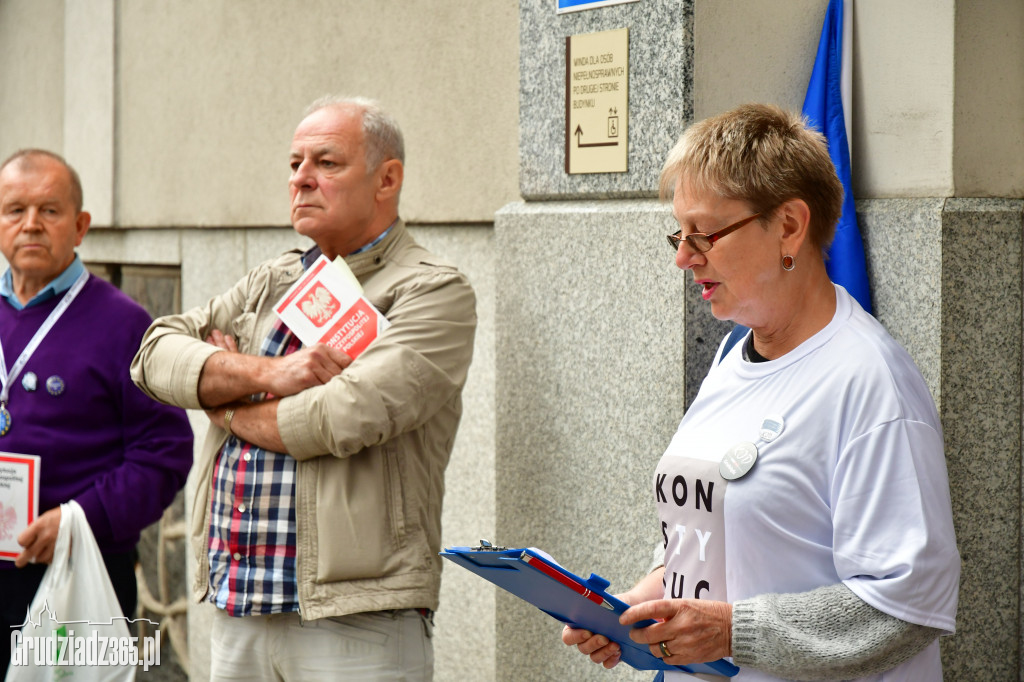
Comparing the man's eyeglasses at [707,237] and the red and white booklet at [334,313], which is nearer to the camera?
the man's eyeglasses at [707,237]

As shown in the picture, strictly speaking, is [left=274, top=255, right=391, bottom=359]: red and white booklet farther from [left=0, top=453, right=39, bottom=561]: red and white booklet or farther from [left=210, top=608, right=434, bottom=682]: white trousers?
[left=0, top=453, right=39, bottom=561]: red and white booklet

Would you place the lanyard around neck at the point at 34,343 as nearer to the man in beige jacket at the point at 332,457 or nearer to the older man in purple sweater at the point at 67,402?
the older man in purple sweater at the point at 67,402

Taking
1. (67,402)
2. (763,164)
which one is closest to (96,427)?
(67,402)

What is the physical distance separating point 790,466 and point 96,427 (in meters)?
2.73

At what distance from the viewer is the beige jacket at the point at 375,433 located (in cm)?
316

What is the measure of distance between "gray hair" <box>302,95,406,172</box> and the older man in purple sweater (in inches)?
45.1

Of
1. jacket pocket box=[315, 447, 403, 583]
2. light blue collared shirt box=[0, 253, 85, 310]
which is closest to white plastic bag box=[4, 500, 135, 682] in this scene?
light blue collared shirt box=[0, 253, 85, 310]

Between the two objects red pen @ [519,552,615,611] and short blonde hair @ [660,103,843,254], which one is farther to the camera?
short blonde hair @ [660,103,843,254]

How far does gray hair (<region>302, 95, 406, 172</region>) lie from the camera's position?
356 centimetres

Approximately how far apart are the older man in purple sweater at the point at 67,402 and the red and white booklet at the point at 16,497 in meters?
0.04

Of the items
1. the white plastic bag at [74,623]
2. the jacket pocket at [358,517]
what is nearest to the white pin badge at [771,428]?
the jacket pocket at [358,517]

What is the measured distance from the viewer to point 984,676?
2.93 m

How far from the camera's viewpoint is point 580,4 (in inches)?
134

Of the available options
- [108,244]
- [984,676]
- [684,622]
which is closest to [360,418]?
[684,622]
